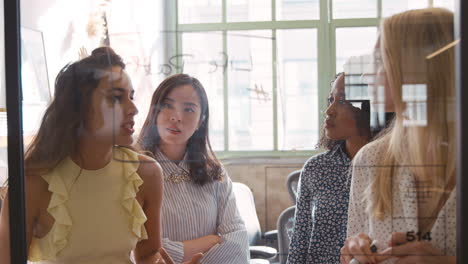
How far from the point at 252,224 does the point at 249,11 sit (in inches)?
17.9

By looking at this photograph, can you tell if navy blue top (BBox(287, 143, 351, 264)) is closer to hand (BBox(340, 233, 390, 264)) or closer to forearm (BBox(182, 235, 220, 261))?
hand (BBox(340, 233, 390, 264))

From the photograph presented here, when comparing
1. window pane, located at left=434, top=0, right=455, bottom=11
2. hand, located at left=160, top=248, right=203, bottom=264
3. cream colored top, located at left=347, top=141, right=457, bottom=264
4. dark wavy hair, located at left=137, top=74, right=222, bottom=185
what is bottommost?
hand, located at left=160, top=248, right=203, bottom=264

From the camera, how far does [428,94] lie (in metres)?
1.03

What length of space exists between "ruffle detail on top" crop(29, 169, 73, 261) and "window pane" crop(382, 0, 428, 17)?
0.75m

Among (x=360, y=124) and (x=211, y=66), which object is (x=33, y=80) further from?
(x=360, y=124)

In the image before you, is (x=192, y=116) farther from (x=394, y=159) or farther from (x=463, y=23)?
Answer: (x=463, y=23)

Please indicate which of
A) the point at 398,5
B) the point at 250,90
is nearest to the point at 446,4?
the point at 398,5

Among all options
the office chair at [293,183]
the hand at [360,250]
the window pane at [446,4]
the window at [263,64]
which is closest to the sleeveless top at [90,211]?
the window at [263,64]

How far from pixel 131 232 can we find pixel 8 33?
1.58 ft

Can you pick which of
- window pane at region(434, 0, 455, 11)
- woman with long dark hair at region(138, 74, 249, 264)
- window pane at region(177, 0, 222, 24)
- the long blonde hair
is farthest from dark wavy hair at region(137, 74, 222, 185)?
window pane at region(434, 0, 455, 11)

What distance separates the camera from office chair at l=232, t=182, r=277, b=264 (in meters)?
1.15

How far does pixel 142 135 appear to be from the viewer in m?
1.11

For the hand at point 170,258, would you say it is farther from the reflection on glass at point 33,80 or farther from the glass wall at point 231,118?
the reflection on glass at point 33,80

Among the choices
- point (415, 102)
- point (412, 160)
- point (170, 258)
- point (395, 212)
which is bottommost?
point (170, 258)
